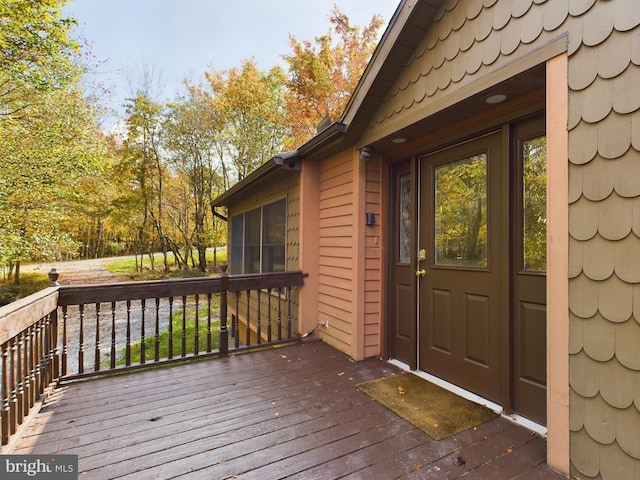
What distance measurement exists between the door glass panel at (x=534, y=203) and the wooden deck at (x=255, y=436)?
109 cm

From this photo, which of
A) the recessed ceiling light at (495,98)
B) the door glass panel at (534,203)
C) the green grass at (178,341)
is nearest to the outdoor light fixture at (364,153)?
the recessed ceiling light at (495,98)

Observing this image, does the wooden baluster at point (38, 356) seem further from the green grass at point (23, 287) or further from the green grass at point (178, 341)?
the green grass at point (23, 287)

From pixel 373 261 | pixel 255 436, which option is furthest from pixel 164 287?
pixel 373 261

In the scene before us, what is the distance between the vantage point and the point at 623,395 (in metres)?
1.41

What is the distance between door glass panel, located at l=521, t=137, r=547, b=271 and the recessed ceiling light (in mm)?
326

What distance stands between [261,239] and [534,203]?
4429 mm

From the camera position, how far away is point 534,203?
208 cm

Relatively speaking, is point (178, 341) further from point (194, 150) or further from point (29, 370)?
point (194, 150)

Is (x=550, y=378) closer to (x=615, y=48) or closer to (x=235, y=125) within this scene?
(x=615, y=48)

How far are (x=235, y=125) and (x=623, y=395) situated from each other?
43.5 feet

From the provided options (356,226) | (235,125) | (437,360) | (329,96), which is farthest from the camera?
(235,125)

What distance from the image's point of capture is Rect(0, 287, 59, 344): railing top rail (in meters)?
1.71

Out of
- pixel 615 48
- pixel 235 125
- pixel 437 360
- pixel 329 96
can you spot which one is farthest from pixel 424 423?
pixel 235 125

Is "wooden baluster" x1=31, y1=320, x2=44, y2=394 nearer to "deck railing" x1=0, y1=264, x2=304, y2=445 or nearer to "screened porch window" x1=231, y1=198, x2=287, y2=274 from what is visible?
"deck railing" x1=0, y1=264, x2=304, y2=445
